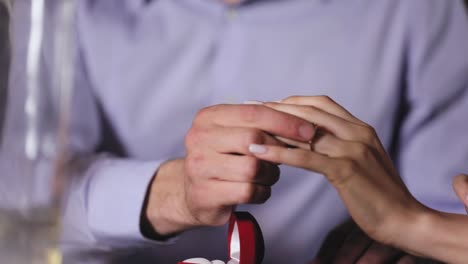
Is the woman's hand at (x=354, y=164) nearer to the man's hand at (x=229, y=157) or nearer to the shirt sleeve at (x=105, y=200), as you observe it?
the man's hand at (x=229, y=157)

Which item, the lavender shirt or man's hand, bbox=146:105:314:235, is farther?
the lavender shirt

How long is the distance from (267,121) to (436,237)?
84 millimetres

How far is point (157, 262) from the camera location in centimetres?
35

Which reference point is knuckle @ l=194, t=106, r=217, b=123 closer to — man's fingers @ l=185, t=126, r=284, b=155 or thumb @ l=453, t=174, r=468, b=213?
man's fingers @ l=185, t=126, r=284, b=155

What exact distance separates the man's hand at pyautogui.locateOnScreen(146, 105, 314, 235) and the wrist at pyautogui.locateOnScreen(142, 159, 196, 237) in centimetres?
1

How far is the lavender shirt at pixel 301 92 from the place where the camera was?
1.05ft

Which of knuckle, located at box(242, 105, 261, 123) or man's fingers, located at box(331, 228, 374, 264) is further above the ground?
knuckle, located at box(242, 105, 261, 123)

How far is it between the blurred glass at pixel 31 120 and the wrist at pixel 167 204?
5cm

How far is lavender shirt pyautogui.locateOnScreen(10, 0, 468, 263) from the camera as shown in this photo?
320 millimetres

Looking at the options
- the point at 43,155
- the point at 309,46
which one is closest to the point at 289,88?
the point at 309,46

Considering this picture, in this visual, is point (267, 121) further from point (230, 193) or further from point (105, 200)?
point (105, 200)

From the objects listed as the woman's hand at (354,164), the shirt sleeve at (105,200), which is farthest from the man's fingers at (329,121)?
the shirt sleeve at (105,200)

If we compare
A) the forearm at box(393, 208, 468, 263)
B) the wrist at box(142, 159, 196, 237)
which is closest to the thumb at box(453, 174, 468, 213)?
the forearm at box(393, 208, 468, 263)

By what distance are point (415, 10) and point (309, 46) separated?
0.06 m
